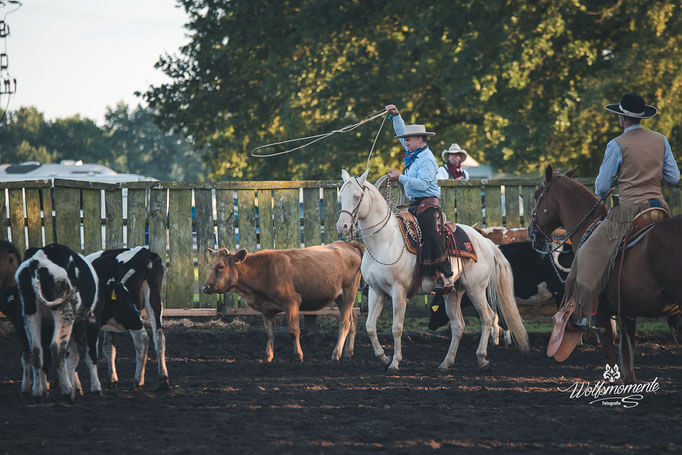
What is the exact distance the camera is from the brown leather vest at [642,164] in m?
7.66

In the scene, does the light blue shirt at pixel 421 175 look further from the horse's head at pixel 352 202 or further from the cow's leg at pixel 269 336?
the cow's leg at pixel 269 336

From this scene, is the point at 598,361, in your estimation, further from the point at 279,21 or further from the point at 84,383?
the point at 279,21

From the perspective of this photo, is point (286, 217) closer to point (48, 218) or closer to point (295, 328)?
point (295, 328)

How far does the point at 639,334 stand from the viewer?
12633 millimetres

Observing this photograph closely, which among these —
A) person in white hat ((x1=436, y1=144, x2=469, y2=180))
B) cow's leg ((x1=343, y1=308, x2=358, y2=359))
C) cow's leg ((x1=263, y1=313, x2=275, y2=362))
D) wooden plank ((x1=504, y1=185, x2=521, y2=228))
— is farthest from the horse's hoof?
person in white hat ((x1=436, y1=144, x2=469, y2=180))

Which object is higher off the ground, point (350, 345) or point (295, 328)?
point (295, 328)

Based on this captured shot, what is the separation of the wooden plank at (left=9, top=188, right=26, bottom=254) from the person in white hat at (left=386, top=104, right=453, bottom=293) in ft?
22.7

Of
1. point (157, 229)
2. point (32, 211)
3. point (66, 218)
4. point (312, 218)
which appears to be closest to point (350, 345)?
point (312, 218)

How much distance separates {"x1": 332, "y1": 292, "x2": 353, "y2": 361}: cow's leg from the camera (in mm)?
11094

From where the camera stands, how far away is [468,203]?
14.0 metres

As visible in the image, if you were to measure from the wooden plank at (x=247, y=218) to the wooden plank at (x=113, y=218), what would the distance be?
2031 millimetres

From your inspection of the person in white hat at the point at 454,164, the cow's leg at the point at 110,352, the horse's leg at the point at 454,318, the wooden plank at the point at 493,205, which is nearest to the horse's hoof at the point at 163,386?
the cow's leg at the point at 110,352

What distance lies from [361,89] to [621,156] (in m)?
16.4

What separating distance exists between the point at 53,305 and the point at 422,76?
1717 centimetres
